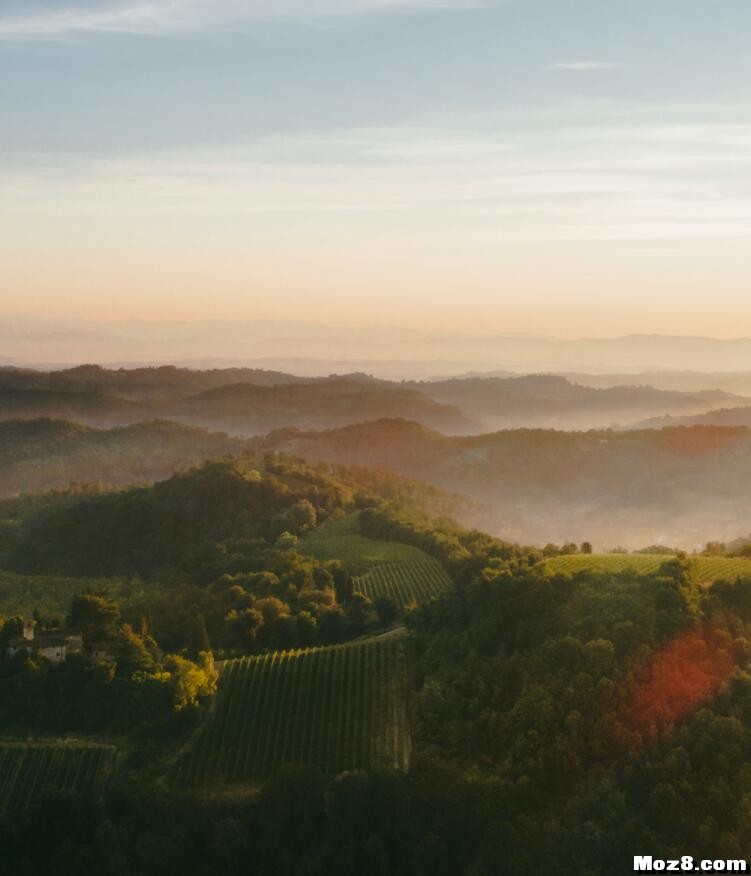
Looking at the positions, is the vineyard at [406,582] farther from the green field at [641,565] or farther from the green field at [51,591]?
the green field at [51,591]

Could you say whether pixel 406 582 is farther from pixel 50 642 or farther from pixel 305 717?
pixel 50 642

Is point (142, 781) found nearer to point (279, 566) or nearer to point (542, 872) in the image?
point (542, 872)

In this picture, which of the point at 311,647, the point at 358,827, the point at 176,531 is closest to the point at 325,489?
the point at 176,531

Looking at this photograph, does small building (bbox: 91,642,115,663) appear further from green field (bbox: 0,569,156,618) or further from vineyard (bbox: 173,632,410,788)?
green field (bbox: 0,569,156,618)

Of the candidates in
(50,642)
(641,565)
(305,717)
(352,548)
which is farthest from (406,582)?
(50,642)

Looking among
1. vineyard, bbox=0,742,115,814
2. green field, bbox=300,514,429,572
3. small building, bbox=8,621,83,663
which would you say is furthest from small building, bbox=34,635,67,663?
green field, bbox=300,514,429,572
